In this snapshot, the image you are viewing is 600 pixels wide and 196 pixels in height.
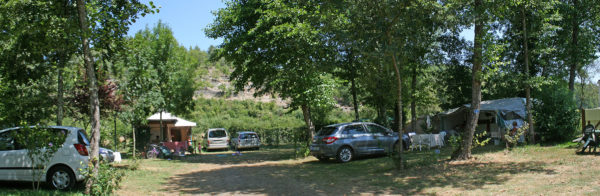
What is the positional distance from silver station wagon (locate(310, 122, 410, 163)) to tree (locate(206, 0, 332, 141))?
2.37 meters

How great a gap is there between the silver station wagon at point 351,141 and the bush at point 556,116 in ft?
19.1

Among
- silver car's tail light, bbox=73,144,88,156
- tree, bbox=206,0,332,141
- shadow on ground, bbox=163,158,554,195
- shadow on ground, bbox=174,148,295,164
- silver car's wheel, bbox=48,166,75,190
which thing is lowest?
shadow on ground, bbox=174,148,295,164

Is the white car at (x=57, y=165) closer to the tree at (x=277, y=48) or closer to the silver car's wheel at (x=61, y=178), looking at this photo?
the silver car's wheel at (x=61, y=178)

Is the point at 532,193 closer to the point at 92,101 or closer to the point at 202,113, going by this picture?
the point at 92,101

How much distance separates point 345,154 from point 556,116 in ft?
27.0

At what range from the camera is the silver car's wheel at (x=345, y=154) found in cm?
1340

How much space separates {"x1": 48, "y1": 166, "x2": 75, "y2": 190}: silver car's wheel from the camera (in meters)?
8.07

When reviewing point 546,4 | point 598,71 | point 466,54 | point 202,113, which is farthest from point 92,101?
point 202,113

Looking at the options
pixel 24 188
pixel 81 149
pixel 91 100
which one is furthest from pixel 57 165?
pixel 91 100

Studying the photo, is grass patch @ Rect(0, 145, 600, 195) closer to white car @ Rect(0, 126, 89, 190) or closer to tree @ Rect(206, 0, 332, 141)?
white car @ Rect(0, 126, 89, 190)

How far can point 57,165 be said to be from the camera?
320 inches

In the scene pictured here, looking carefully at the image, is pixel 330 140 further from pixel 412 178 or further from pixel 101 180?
pixel 101 180

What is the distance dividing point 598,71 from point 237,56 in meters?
34.2

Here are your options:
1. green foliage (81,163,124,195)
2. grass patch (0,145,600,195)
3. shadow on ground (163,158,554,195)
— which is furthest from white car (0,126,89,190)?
shadow on ground (163,158,554,195)
